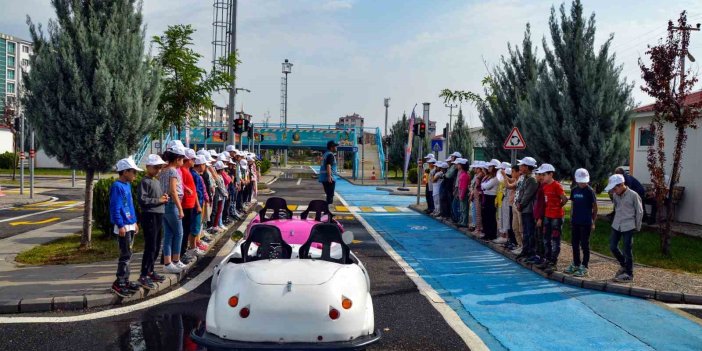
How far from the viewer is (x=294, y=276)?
4.93 meters

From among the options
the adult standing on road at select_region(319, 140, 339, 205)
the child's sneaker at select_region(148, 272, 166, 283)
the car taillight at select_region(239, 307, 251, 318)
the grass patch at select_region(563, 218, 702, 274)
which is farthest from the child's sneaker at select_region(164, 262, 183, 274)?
the grass patch at select_region(563, 218, 702, 274)

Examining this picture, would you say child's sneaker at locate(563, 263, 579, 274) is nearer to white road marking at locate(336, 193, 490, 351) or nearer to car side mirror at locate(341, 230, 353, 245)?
white road marking at locate(336, 193, 490, 351)

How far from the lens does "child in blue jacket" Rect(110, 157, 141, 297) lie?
7.50 metres

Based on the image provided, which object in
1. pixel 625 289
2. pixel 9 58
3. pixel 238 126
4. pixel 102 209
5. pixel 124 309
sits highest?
pixel 9 58

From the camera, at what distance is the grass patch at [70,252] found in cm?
1021

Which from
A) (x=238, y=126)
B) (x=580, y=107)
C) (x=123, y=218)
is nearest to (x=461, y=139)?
(x=238, y=126)

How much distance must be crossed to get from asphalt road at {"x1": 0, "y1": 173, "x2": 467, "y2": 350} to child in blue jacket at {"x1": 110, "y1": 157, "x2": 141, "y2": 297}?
635mm

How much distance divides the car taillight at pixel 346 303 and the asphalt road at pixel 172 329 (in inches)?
49.0

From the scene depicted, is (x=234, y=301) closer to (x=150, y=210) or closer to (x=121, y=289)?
(x=121, y=289)

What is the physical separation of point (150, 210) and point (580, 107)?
43.6ft

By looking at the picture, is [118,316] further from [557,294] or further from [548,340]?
[557,294]

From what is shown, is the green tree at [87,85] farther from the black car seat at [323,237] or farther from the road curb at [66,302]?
the black car seat at [323,237]

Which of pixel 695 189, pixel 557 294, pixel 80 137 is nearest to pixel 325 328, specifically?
pixel 557 294

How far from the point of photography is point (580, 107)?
684 inches
